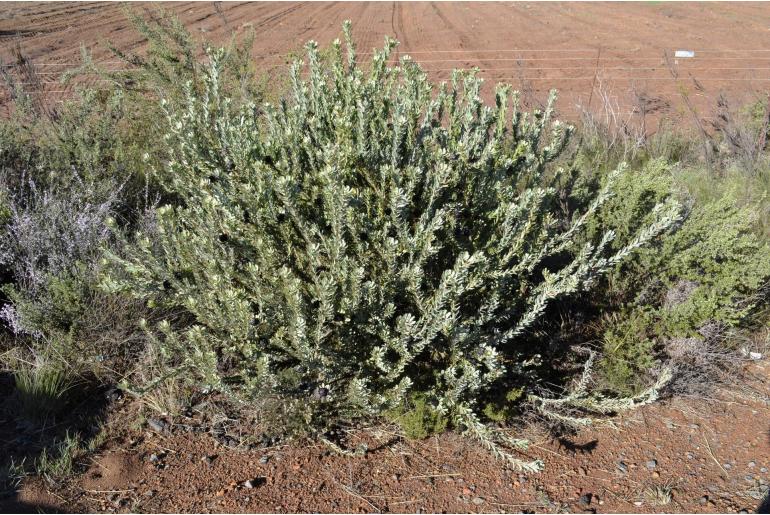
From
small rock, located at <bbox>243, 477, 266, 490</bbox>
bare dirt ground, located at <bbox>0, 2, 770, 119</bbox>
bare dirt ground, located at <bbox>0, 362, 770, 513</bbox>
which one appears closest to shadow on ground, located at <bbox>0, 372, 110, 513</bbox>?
bare dirt ground, located at <bbox>0, 362, 770, 513</bbox>

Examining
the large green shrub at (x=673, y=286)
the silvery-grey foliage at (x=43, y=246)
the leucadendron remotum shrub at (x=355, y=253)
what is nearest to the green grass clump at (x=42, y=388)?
the silvery-grey foliage at (x=43, y=246)

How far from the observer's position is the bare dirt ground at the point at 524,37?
13188 mm

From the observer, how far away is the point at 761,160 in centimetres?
637

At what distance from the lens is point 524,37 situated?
61.1ft

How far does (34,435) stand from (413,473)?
201cm

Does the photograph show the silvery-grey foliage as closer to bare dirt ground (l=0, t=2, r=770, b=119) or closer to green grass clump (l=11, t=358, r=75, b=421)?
green grass clump (l=11, t=358, r=75, b=421)

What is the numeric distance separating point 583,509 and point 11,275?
3874 mm

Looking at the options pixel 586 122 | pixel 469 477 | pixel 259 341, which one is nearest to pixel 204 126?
pixel 259 341

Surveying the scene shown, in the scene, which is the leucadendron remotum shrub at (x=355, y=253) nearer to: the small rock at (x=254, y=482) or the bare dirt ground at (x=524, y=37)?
the small rock at (x=254, y=482)

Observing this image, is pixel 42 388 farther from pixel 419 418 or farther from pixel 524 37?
pixel 524 37

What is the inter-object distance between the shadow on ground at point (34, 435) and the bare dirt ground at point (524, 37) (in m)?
6.81

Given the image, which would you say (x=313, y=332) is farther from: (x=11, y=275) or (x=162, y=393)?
(x=11, y=275)

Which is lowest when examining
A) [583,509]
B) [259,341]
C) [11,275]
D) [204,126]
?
[583,509]

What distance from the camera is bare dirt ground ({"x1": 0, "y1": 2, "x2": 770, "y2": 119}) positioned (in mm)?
13188
